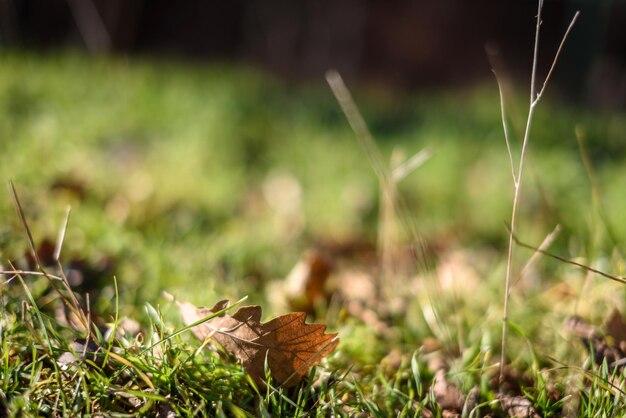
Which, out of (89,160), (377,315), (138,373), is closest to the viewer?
(138,373)

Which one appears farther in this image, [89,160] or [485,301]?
[89,160]

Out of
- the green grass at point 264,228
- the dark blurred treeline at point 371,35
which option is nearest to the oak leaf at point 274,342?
the green grass at point 264,228

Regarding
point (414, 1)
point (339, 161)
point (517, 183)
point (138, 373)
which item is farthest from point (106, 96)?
point (414, 1)

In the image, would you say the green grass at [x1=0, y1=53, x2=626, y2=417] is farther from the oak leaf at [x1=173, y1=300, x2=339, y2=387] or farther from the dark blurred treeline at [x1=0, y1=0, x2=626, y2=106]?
the dark blurred treeline at [x1=0, y1=0, x2=626, y2=106]

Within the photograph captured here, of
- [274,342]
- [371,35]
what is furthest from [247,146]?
[371,35]

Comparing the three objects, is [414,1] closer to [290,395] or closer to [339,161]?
[339,161]

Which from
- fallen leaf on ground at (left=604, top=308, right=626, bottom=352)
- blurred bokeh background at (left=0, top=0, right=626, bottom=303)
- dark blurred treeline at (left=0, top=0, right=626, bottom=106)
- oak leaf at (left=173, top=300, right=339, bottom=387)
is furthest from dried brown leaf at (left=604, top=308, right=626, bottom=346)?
dark blurred treeline at (left=0, top=0, right=626, bottom=106)

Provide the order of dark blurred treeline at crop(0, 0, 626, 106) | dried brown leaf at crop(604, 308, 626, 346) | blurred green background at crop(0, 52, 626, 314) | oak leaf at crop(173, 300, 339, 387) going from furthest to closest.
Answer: dark blurred treeline at crop(0, 0, 626, 106)
blurred green background at crop(0, 52, 626, 314)
dried brown leaf at crop(604, 308, 626, 346)
oak leaf at crop(173, 300, 339, 387)
